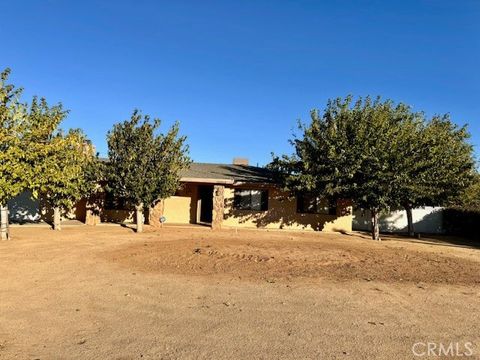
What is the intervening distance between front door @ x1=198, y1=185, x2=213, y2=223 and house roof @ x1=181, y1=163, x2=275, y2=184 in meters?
1.11

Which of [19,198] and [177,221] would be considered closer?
[19,198]

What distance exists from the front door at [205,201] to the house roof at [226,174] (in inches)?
43.6

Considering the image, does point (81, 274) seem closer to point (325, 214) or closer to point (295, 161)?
point (295, 161)

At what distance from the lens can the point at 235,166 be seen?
2858 cm

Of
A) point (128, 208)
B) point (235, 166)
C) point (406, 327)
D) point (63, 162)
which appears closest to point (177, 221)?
point (128, 208)

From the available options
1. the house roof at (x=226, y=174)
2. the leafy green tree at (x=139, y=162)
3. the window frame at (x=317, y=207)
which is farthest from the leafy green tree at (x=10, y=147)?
the window frame at (x=317, y=207)

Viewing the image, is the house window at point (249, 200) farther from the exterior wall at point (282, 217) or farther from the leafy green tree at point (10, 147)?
the leafy green tree at point (10, 147)

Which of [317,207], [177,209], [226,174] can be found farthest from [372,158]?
[177,209]

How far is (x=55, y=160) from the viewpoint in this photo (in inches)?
604

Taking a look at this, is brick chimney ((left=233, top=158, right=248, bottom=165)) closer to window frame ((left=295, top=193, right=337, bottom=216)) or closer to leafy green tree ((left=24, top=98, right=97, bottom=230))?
window frame ((left=295, top=193, right=337, bottom=216))

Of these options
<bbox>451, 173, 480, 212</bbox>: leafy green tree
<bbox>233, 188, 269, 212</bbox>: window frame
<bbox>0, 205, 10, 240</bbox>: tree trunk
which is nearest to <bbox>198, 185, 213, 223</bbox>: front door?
<bbox>233, 188, 269, 212</bbox>: window frame

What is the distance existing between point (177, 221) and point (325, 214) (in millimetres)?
8671

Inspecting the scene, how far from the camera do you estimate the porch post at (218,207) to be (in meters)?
22.3

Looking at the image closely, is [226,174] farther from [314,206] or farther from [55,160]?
[55,160]
